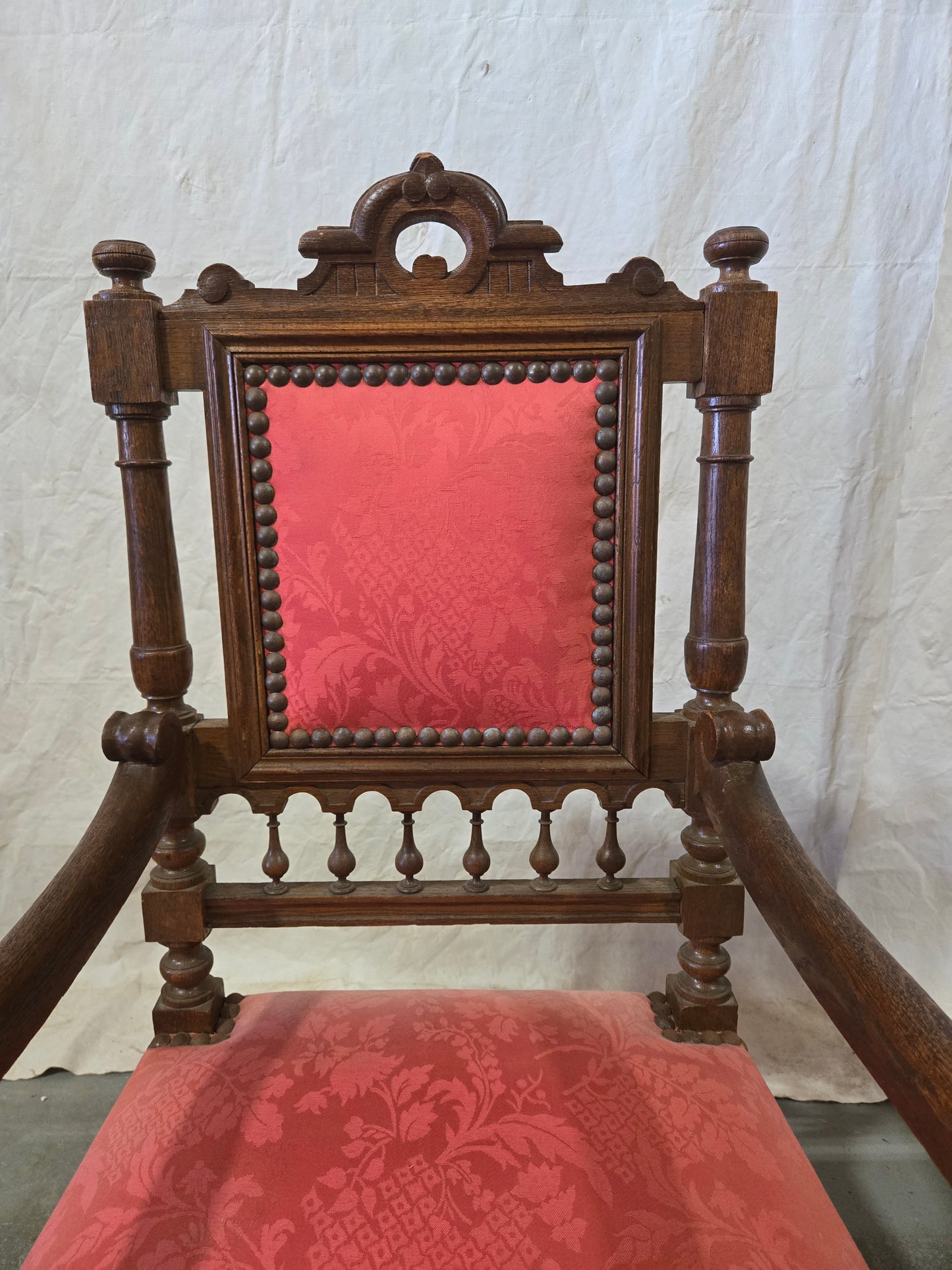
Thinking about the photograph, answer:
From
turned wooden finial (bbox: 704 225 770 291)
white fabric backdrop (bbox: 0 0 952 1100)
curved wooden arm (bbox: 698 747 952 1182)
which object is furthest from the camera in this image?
white fabric backdrop (bbox: 0 0 952 1100)

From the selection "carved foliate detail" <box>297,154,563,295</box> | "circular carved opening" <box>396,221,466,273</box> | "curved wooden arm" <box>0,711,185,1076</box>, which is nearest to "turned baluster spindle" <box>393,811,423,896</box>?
"curved wooden arm" <box>0,711,185,1076</box>

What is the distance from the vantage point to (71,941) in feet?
1.93

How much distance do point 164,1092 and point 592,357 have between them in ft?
2.45

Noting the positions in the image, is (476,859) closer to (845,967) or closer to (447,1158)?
(447,1158)

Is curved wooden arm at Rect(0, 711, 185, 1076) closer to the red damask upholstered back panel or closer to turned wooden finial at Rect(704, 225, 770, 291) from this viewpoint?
the red damask upholstered back panel

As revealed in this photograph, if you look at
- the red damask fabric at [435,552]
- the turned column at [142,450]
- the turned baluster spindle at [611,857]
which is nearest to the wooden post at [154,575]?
the turned column at [142,450]

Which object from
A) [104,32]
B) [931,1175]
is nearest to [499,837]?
[931,1175]

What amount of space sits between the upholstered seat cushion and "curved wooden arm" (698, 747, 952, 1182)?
0.62ft

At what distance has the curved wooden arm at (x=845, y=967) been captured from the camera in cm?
47

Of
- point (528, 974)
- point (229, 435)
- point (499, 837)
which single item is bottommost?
point (528, 974)

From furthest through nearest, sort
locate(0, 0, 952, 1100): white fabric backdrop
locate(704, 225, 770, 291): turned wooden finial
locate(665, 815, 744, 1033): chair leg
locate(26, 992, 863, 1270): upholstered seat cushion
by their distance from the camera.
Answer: locate(0, 0, 952, 1100): white fabric backdrop, locate(665, 815, 744, 1033): chair leg, locate(704, 225, 770, 291): turned wooden finial, locate(26, 992, 863, 1270): upholstered seat cushion

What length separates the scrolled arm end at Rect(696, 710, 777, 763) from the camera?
771mm

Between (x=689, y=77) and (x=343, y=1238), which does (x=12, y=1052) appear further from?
(x=689, y=77)

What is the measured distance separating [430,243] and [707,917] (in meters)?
0.99
